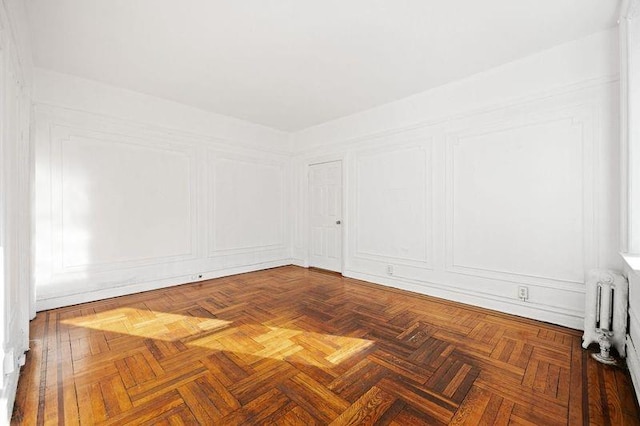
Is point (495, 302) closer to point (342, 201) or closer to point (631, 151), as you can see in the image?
point (631, 151)

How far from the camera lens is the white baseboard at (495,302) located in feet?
9.13

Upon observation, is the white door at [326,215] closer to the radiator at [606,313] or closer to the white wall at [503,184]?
the white wall at [503,184]

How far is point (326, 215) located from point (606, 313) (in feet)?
12.6

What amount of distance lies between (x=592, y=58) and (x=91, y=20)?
14.5 ft

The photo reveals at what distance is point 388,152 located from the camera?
14.0 feet

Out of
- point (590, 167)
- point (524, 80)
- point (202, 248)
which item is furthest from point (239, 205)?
point (590, 167)

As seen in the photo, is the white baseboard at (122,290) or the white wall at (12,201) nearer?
the white wall at (12,201)

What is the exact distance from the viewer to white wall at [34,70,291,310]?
3330mm

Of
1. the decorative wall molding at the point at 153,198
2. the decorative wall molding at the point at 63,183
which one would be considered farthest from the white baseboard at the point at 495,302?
the decorative wall molding at the point at 63,183

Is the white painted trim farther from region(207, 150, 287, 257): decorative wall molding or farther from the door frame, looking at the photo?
region(207, 150, 287, 257): decorative wall molding

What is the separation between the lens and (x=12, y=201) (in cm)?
186

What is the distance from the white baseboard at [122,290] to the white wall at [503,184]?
2209mm

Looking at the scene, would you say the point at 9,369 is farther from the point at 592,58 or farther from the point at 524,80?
the point at 592,58

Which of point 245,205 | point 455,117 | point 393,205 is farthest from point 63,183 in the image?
point 455,117
